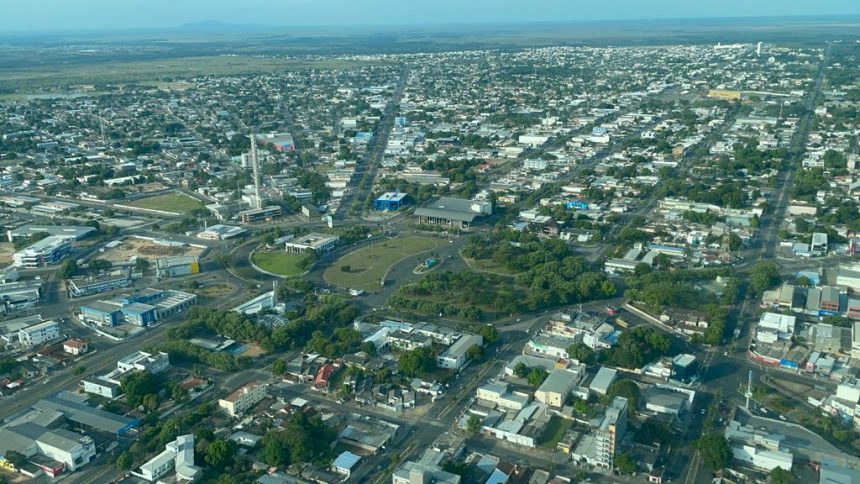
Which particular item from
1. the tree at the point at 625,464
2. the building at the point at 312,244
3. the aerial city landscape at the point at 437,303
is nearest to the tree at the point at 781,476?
the aerial city landscape at the point at 437,303

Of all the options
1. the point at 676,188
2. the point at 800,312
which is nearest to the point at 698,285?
the point at 800,312

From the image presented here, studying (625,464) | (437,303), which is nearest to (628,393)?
(625,464)

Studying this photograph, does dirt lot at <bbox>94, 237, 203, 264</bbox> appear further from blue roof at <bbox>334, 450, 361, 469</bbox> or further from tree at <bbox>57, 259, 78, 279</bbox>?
blue roof at <bbox>334, 450, 361, 469</bbox>

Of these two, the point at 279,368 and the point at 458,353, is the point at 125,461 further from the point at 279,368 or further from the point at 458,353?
the point at 458,353

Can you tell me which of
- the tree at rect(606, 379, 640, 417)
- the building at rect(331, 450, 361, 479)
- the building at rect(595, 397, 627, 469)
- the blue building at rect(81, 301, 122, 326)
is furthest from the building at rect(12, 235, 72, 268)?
the building at rect(595, 397, 627, 469)

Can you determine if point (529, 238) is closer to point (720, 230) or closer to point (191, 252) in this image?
point (720, 230)

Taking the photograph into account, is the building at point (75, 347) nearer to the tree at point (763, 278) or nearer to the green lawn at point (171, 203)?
the green lawn at point (171, 203)
